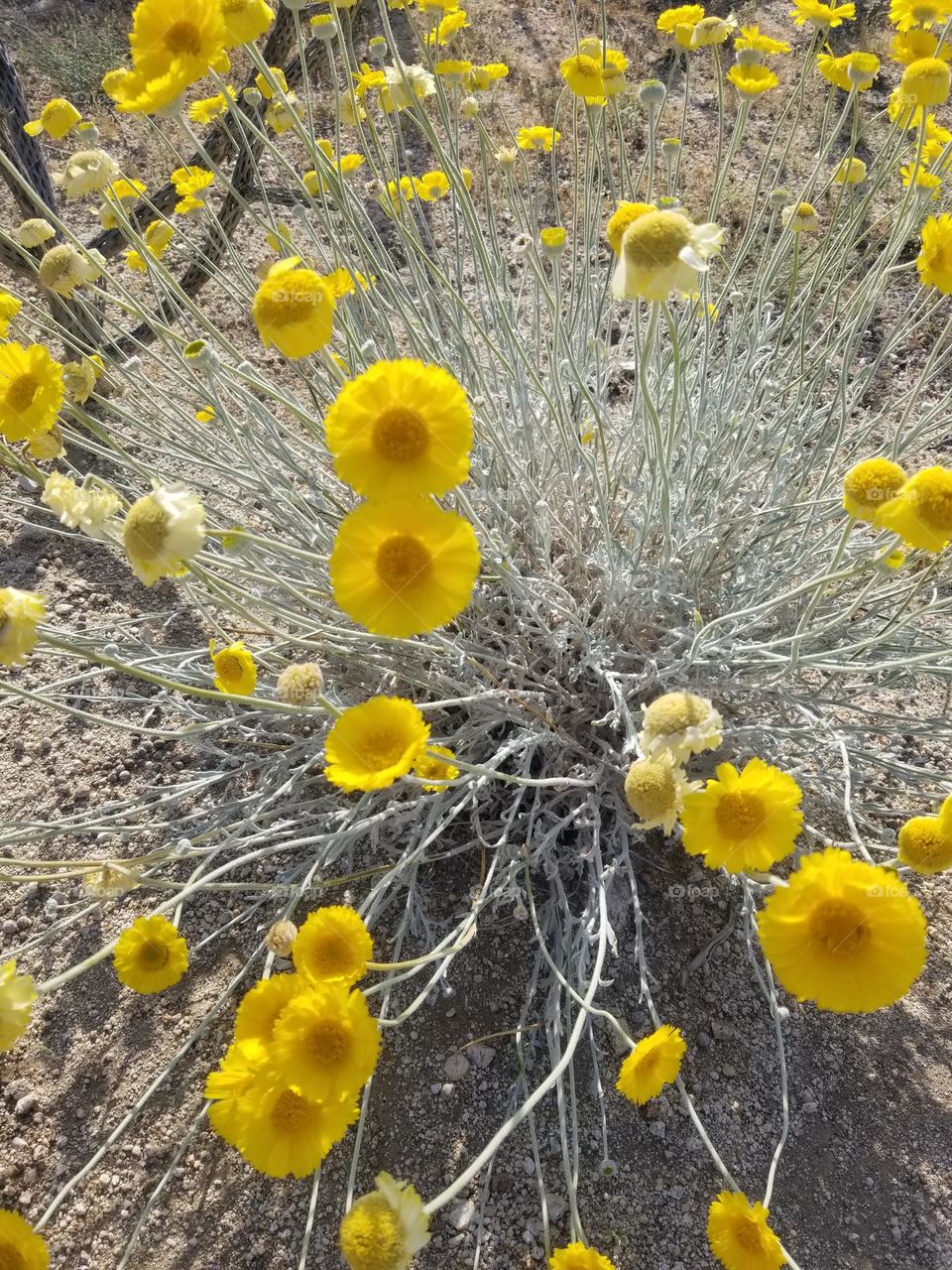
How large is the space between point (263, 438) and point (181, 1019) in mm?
1893

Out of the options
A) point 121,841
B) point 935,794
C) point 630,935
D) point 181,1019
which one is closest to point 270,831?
point 181,1019

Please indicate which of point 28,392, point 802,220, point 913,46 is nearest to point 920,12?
point 913,46

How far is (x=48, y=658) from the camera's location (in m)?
2.83

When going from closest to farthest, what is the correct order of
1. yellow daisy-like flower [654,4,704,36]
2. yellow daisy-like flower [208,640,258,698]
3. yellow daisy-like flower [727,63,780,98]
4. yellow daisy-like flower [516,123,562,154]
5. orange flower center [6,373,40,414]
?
1. orange flower center [6,373,40,414]
2. yellow daisy-like flower [208,640,258,698]
3. yellow daisy-like flower [727,63,780,98]
4. yellow daisy-like flower [654,4,704,36]
5. yellow daisy-like flower [516,123,562,154]

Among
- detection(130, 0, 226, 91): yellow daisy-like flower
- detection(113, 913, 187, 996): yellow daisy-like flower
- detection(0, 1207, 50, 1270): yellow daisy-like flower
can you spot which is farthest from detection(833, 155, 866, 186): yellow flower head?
detection(0, 1207, 50, 1270): yellow daisy-like flower

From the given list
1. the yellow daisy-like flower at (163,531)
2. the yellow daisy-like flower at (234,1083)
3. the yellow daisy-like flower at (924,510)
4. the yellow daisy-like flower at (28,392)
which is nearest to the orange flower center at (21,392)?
the yellow daisy-like flower at (28,392)

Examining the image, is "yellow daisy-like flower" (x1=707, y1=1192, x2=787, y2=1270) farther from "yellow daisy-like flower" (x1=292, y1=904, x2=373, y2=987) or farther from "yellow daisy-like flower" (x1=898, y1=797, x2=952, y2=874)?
"yellow daisy-like flower" (x1=292, y1=904, x2=373, y2=987)

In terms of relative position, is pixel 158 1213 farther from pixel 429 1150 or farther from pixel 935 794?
pixel 935 794

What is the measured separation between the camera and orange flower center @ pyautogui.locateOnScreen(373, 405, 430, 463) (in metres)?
1.20

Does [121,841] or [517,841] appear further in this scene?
[121,841]

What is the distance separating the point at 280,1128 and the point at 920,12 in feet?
8.95

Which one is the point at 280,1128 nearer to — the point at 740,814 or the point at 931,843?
the point at 740,814

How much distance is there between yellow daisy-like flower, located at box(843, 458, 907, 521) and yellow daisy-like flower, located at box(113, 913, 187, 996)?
1461 millimetres

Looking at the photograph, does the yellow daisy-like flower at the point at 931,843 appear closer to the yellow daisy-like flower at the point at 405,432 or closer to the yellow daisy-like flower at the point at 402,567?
the yellow daisy-like flower at the point at 402,567
